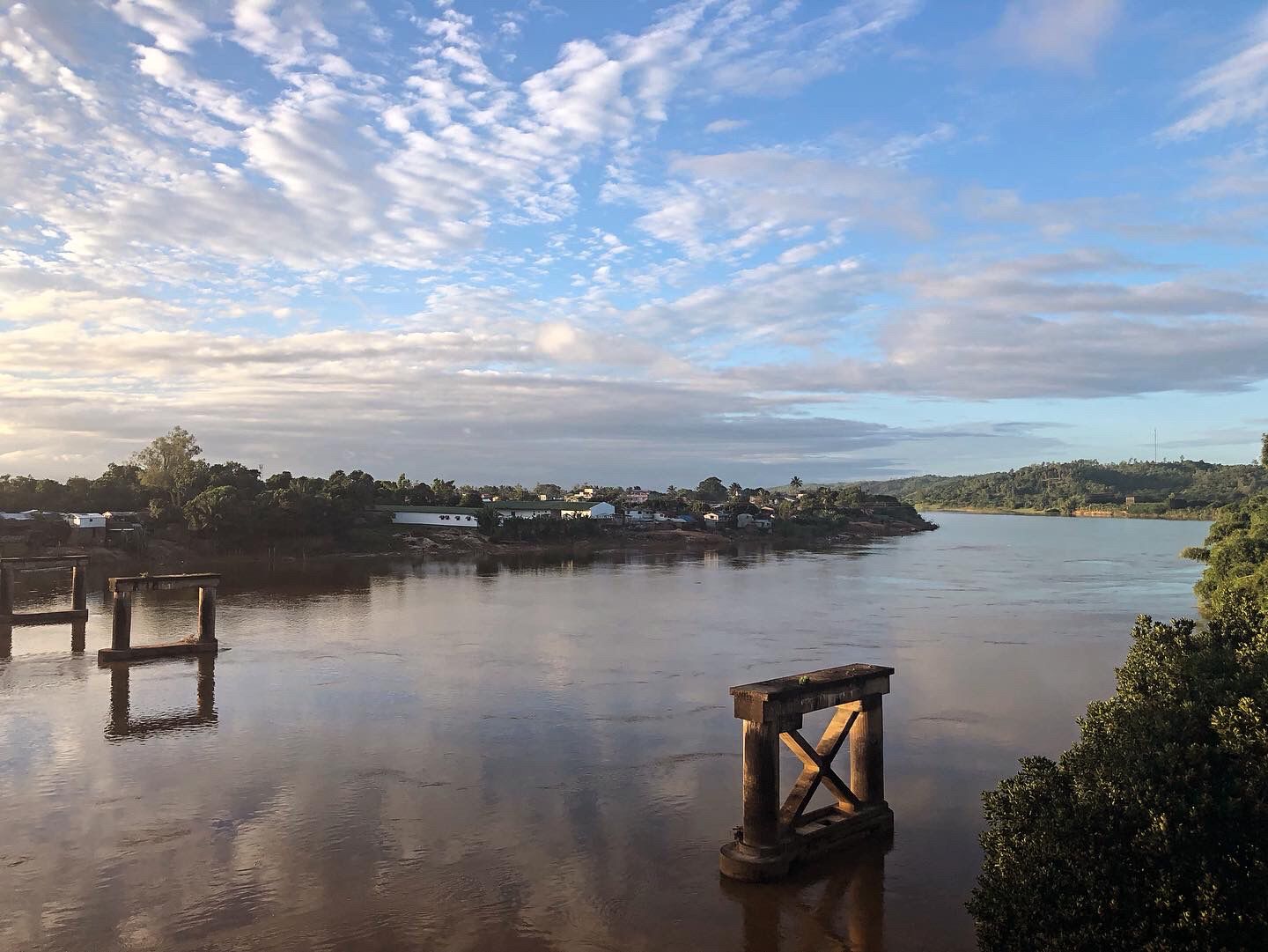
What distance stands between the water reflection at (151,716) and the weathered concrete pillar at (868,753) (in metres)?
16.9

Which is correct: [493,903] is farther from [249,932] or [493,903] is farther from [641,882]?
[249,932]

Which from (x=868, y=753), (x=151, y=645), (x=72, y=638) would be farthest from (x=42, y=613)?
(x=868, y=753)

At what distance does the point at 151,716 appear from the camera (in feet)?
77.9

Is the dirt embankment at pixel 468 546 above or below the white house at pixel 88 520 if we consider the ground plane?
below

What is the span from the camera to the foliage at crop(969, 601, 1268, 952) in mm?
8602

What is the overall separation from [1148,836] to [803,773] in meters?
6.10

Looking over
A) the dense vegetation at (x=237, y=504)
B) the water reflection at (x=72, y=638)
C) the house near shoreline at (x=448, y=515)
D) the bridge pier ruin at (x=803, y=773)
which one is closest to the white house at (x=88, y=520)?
the dense vegetation at (x=237, y=504)

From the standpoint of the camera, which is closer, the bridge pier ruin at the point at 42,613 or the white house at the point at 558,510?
the bridge pier ruin at the point at 42,613

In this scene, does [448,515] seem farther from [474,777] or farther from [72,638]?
[474,777]

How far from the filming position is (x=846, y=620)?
1801 inches

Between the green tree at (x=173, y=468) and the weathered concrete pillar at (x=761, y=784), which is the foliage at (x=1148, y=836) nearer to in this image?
the weathered concrete pillar at (x=761, y=784)

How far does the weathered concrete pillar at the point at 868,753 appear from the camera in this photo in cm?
1495

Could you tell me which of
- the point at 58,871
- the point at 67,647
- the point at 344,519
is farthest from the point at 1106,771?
the point at 344,519

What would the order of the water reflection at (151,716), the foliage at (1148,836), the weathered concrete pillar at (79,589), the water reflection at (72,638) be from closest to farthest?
the foliage at (1148,836)
the water reflection at (151,716)
the water reflection at (72,638)
the weathered concrete pillar at (79,589)
